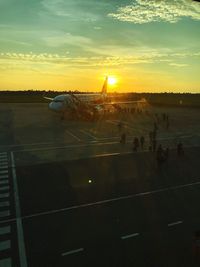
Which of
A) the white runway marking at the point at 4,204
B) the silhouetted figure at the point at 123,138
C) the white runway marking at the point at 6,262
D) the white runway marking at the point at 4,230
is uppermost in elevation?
the silhouetted figure at the point at 123,138

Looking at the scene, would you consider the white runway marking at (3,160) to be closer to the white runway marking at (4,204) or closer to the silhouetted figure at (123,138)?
the white runway marking at (4,204)

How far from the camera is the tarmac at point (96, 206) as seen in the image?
1620 cm

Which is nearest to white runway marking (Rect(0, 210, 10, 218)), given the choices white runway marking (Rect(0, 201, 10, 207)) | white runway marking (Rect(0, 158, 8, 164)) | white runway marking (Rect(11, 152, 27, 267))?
white runway marking (Rect(11, 152, 27, 267))

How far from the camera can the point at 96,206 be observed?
73.1 feet

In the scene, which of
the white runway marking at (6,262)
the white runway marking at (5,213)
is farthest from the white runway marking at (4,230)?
the white runway marking at (6,262)

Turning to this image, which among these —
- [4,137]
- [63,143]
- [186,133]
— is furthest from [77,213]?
[186,133]

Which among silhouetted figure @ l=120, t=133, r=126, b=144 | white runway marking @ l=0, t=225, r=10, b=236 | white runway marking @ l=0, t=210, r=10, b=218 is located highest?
silhouetted figure @ l=120, t=133, r=126, b=144

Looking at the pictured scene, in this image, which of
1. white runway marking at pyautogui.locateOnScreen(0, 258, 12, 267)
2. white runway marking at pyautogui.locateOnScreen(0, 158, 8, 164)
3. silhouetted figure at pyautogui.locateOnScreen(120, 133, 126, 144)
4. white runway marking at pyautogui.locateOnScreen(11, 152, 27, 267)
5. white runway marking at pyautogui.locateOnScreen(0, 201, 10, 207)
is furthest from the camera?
silhouetted figure at pyautogui.locateOnScreen(120, 133, 126, 144)

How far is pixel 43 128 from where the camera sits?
197ft

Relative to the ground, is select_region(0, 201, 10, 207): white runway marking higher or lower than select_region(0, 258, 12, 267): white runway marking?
higher

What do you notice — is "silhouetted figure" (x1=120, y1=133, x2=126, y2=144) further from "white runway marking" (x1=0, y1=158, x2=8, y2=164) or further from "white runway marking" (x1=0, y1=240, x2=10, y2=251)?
"white runway marking" (x1=0, y1=240, x2=10, y2=251)

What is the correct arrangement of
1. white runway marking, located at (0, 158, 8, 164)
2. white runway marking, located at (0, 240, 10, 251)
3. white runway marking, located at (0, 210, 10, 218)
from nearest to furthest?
white runway marking, located at (0, 240, 10, 251) < white runway marking, located at (0, 210, 10, 218) < white runway marking, located at (0, 158, 8, 164)

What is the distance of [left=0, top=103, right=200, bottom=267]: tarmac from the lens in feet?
53.2

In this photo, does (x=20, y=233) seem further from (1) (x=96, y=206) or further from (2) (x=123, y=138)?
(2) (x=123, y=138)
